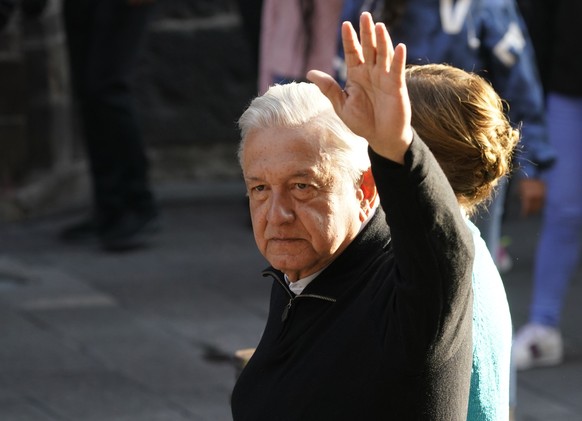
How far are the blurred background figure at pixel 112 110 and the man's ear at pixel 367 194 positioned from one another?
4.62m

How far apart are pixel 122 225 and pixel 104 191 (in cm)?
20

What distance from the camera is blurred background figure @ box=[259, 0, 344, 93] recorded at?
203 inches

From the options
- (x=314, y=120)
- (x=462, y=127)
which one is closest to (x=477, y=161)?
(x=462, y=127)

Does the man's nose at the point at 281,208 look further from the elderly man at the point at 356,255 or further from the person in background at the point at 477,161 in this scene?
the person in background at the point at 477,161

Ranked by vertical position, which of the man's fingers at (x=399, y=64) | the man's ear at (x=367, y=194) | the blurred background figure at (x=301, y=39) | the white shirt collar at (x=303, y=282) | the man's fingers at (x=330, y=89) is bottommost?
the blurred background figure at (x=301, y=39)

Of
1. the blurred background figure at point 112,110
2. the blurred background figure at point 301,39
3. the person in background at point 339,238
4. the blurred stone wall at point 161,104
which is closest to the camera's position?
the person in background at point 339,238

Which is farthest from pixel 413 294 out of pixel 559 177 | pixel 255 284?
pixel 255 284

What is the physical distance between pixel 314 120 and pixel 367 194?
0.64ft

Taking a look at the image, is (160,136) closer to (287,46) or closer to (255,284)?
(255,284)

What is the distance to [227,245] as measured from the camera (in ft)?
24.3

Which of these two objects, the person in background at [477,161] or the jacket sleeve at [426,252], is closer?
the jacket sleeve at [426,252]

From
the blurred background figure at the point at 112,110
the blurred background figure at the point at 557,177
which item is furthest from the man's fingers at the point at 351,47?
the blurred background figure at the point at 112,110

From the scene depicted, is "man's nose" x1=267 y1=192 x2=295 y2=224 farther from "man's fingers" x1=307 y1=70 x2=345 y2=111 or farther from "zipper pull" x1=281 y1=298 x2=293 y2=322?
"man's fingers" x1=307 y1=70 x2=345 y2=111

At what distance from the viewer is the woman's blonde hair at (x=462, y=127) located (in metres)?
2.59
